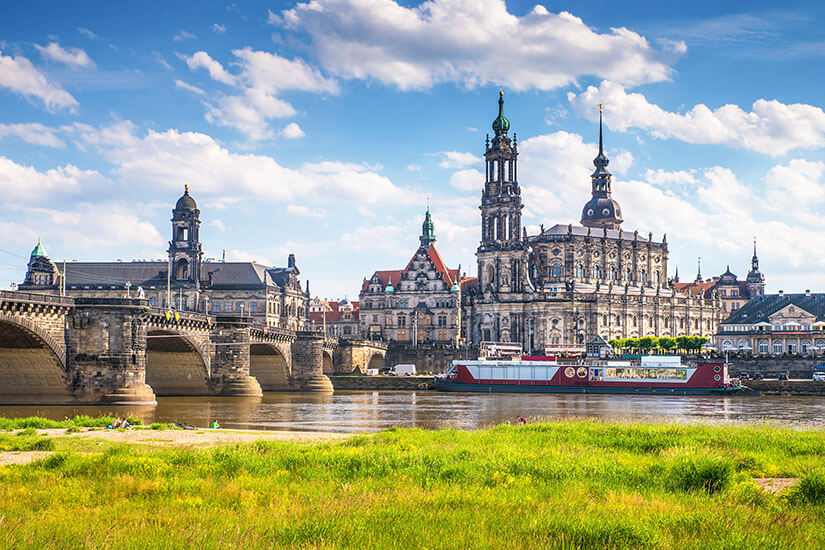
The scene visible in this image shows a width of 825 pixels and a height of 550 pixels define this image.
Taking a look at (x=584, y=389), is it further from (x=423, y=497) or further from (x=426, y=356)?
(x=423, y=497)

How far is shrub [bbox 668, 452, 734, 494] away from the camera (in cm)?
1602

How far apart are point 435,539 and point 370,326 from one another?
140 meters

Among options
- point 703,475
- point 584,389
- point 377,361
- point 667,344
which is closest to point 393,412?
point 584,389

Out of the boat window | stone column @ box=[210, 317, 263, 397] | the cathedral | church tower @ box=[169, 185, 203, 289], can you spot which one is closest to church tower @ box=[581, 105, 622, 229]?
the cathedral

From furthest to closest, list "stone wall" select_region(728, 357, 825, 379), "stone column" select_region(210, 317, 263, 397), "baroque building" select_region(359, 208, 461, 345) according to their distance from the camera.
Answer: "baroque building" select_region(359, 208, 461, 345) < "stone wall" select_region(728, 357, 825, 379) < "stone column" select_region(210, 317, 263, 397)

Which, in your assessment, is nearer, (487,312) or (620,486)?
(620,486)

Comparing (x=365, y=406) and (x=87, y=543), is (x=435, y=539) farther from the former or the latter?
(x=365, y=406)

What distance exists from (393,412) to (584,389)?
1504 inches

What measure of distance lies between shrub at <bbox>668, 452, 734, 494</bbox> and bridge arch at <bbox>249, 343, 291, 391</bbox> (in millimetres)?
72034

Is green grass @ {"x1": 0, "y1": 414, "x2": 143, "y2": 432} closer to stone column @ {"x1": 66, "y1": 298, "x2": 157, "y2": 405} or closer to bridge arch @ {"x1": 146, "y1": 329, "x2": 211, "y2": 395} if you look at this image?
stone column @ {"x1": 66, "y1": 298, "x2": 157, "y2": 405}

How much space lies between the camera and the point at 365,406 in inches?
2574

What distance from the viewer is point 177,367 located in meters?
73.6

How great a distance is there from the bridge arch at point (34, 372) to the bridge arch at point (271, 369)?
32.9 m

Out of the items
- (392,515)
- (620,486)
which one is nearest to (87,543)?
(392,515)
